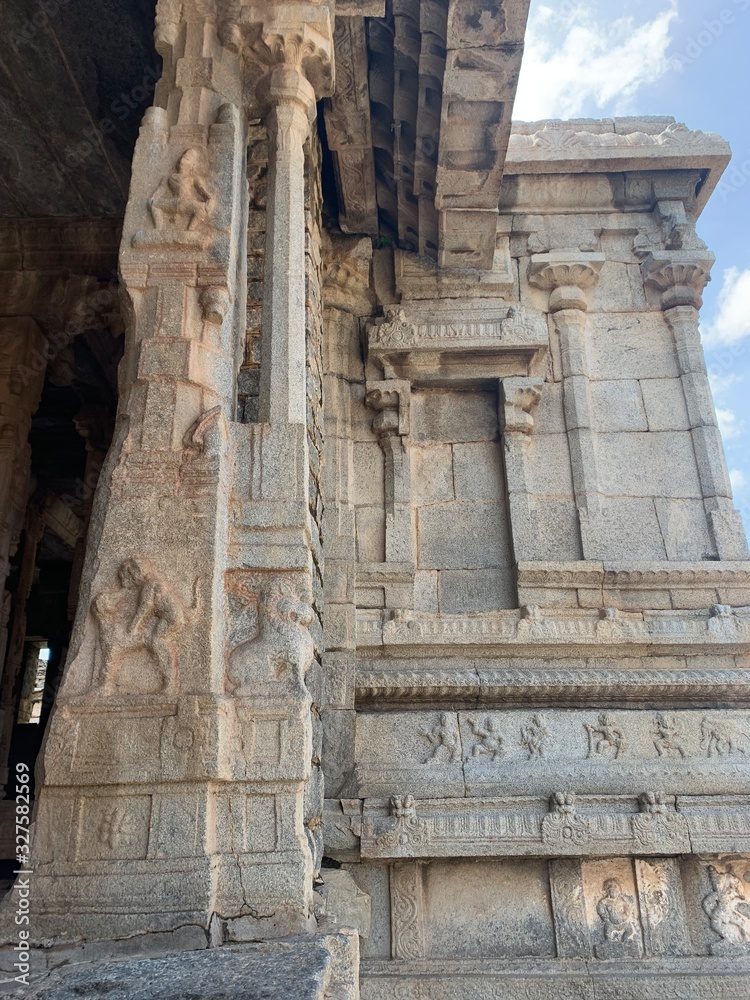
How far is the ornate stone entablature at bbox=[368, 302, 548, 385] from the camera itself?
614cm

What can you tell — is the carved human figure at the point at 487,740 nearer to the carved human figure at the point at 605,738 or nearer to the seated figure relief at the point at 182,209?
the carved human figure at the point at 605,738

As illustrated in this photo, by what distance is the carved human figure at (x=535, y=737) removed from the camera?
497cm

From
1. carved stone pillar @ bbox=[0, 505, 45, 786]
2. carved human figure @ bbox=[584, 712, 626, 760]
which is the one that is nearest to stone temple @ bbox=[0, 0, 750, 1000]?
carved human figure @ bbox=[584, 712, 626, 760]

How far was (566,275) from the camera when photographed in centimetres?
646

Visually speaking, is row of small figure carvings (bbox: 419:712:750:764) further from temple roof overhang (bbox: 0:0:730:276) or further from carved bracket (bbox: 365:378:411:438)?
temple roof overhang (bbox: 0:0:730:276)

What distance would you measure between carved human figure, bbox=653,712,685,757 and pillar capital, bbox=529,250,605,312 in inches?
129

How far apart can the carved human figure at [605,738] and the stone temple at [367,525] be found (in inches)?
A: 0.5

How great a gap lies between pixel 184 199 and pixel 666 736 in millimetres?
4231

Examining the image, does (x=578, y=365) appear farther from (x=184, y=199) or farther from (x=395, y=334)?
(x=184, y=199)

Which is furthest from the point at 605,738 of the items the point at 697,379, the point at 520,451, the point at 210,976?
the point at 210,976

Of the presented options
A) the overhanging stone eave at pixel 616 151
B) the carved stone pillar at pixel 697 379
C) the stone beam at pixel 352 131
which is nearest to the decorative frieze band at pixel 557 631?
the carved stone pillar at pixel 697 379

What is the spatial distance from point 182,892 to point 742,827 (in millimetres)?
3471

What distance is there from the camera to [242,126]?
440cm

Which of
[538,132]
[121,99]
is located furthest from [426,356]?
[121,99]
